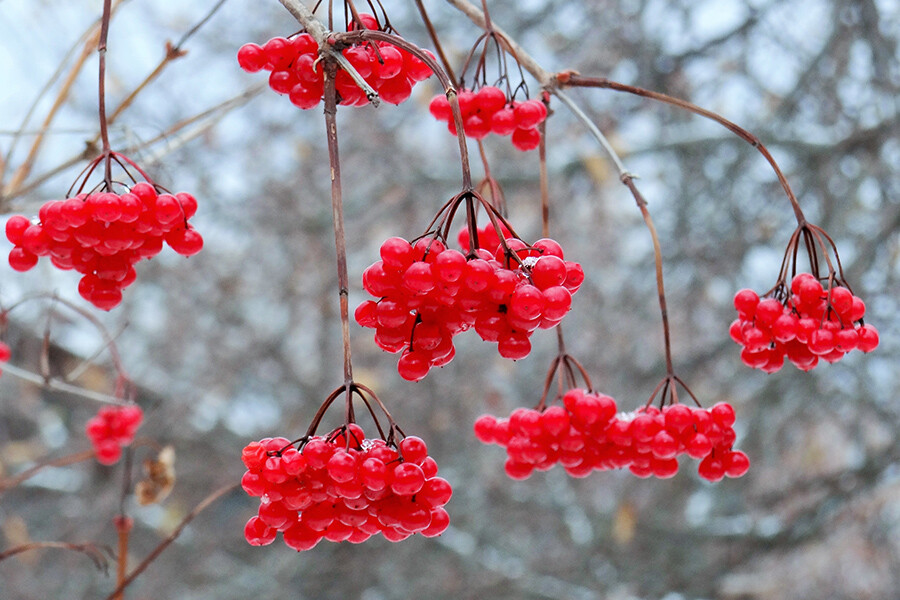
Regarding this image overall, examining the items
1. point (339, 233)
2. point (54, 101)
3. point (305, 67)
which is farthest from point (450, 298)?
point (54, 101)

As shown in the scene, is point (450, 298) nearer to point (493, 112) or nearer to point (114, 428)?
point (493, 112)

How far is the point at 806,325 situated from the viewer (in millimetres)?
1387

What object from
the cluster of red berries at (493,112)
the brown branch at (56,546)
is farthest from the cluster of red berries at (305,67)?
the brown branch at (56,546)

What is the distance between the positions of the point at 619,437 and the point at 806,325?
13.8 inches

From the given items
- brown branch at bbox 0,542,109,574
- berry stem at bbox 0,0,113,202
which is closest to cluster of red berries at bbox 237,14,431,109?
berry stem at bbox 0,0,113,202

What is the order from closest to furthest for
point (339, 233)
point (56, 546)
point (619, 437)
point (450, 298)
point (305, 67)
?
point (339, 233) < point (450, 298) < point (305, 67) < point (619, 437) < point (56, 546)

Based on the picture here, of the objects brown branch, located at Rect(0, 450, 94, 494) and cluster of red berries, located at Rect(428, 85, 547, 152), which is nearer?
cluster of red berries, located at Rect(428, 85, 547, 152)

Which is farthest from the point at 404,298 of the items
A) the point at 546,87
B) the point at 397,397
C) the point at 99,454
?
the point at 397,397

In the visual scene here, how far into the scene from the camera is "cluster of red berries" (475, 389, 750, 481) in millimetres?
1423

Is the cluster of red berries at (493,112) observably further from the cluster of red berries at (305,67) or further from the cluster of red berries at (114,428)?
the cluster of red berries at (114,428)

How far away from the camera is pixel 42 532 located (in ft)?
17.2

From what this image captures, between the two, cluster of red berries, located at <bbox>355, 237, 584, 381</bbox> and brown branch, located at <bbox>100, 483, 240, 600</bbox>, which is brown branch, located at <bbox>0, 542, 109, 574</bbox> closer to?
brown branch, located at <bbox>100, 483, 240, 600</bbox>

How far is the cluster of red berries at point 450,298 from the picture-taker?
88 cm

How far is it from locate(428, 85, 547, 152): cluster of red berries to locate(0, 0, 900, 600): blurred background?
2408 millimetres
